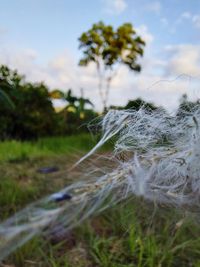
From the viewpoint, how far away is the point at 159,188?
24.9 inches

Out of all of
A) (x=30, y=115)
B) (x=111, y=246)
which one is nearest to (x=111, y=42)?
(x=30, y=115)

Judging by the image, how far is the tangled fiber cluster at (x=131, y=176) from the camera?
1.50 feet

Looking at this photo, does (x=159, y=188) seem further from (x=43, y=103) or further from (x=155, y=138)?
(x=43, y=103)

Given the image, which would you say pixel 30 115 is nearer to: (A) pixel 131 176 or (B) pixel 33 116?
(B) pixel 33 116

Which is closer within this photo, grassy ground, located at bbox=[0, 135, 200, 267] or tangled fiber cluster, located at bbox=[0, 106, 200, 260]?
tangled fiber cluster, located at bbox=[0, 106, 200, 260]

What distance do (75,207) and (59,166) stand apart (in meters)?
4.02

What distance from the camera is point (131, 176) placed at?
55 cm

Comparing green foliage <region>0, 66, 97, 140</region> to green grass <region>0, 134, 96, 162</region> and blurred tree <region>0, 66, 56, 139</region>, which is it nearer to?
blurred tree <region>0, 66, 56, 139</region>

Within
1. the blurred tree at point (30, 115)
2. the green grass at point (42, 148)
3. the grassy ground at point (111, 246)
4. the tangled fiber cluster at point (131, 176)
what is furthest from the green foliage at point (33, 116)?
the tangled fiber cluster at point (131, 176)

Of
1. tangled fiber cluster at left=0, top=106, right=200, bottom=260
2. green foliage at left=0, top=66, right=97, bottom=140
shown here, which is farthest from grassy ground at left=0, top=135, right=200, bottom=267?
green foliage at left=0, top=66, right=97, bottom=140

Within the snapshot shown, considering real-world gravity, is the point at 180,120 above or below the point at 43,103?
below

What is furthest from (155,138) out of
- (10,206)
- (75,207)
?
(10,206)

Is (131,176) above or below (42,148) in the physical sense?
above

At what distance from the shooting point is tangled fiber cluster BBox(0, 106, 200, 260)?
18.1 inches
